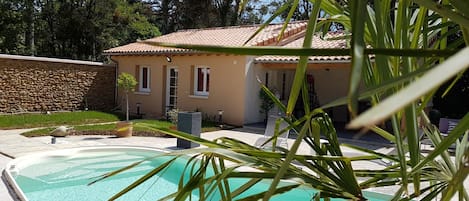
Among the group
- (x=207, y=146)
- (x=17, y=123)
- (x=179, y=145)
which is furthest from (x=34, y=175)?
(x=207, y=146)

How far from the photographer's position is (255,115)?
1756 cm

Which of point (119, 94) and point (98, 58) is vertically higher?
point (98, 58)

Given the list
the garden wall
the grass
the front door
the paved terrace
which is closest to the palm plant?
the paved terrace

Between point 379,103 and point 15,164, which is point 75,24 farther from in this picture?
point 379,103

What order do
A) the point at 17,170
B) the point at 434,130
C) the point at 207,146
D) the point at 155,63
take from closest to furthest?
the point at 207,146
the point at 434,130
the point at 17,170
the point at 155,63

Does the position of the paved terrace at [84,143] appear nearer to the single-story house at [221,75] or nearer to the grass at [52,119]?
the grass at [52,119]

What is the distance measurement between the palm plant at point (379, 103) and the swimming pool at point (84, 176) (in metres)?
5.37

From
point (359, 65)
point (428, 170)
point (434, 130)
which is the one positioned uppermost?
point (359, 65)

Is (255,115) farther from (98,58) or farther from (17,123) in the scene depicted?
(98,58)

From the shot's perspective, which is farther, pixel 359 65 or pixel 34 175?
pixel 34 175

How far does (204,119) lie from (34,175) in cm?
951

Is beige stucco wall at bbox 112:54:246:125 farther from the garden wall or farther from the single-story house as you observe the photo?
the garden wall

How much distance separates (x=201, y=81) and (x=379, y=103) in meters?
18.3

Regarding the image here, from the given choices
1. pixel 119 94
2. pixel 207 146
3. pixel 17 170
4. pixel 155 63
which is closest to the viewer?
pixel 207 146
